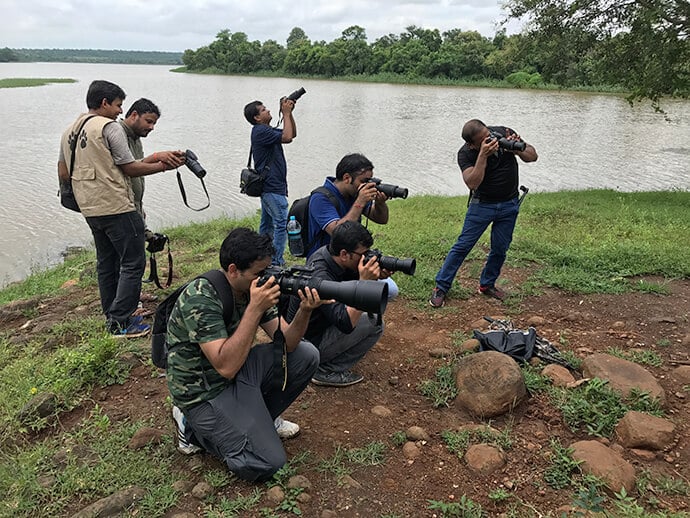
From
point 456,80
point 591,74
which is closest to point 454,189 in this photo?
point 591,74

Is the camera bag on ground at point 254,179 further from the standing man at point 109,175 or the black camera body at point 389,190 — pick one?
the black camera body at point 389,190

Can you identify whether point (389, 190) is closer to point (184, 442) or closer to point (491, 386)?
point (491, 386)

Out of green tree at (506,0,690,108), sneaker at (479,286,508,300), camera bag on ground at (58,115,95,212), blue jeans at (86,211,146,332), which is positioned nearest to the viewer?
camera bag on ground at (58,115,95,212)

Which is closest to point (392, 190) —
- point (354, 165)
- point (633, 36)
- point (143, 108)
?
point (354, 165)

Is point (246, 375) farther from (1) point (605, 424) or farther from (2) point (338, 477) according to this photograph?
(1) point (605, 424)

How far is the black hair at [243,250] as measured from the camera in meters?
2.35

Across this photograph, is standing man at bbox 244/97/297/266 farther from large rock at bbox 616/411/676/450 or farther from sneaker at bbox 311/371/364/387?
large rock at bbox 616/411/676/450

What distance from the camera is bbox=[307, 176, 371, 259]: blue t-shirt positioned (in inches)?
137

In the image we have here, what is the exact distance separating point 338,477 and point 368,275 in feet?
3.10

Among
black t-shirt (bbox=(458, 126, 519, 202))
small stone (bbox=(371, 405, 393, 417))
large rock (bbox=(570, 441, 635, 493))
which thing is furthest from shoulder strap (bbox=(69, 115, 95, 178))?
large rock (bbox=(570, 441, 635, 493))

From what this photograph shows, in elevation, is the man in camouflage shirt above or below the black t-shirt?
below

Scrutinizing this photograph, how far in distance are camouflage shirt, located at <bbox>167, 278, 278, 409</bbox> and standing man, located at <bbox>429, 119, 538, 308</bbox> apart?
226 centimetres

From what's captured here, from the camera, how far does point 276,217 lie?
5234 millimetres

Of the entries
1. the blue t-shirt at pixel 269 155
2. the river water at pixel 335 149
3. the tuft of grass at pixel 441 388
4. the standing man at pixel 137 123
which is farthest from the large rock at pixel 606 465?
the river water at pixel 335 149
